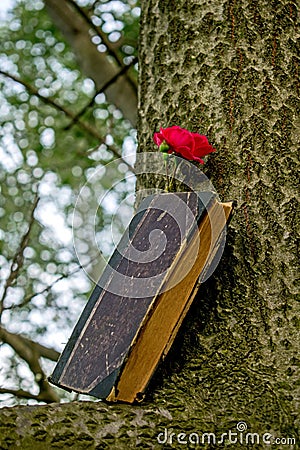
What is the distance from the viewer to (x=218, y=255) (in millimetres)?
761

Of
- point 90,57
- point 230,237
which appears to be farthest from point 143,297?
point 90,57

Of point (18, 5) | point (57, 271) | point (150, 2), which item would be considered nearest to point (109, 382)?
point (150, 2)

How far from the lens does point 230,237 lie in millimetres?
805

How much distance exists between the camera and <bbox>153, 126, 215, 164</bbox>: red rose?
0.77m

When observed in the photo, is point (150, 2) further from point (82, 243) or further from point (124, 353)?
point (124, 353)

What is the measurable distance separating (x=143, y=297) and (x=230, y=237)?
0.16 metres

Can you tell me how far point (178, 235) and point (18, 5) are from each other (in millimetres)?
1401

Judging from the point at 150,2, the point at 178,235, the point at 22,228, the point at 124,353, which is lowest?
the point at 124,353

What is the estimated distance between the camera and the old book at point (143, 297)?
0.69m

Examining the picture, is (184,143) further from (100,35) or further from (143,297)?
(100,35)

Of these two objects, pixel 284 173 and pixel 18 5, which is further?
pixel 18 5

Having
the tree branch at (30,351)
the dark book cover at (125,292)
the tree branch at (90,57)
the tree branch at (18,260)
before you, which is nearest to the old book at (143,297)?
the dark book cover at (125,292)

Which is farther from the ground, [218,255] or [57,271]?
[57,271]

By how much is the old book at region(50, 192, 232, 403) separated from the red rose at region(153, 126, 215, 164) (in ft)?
0.18
